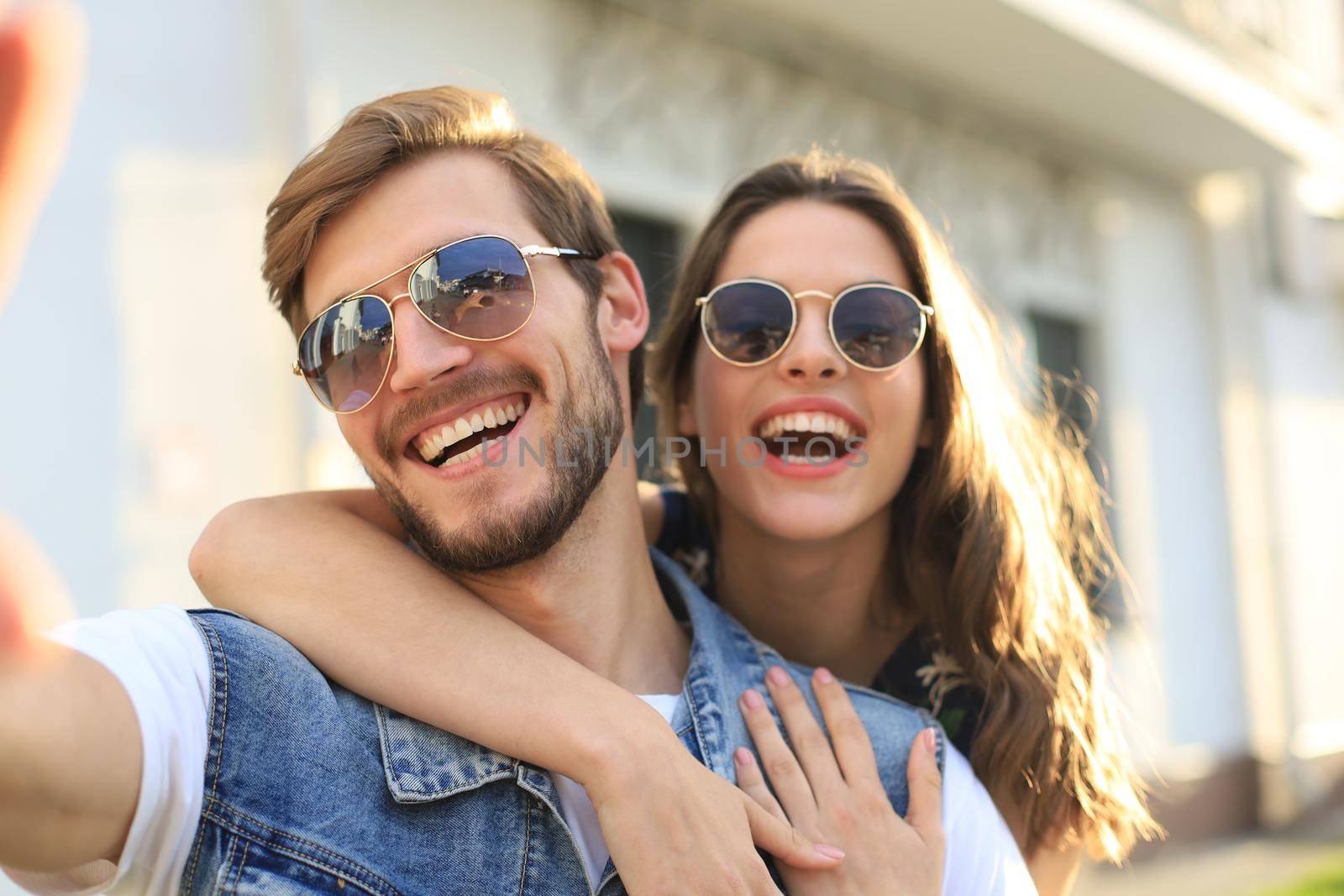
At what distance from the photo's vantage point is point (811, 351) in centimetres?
217

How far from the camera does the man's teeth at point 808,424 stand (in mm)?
2229

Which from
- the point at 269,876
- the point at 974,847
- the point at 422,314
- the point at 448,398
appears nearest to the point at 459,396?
the point at 448,398

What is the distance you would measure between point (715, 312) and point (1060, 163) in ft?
19.7

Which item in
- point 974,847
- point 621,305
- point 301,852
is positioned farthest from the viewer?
point 621,305

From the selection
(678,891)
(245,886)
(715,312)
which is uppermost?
(715,312)

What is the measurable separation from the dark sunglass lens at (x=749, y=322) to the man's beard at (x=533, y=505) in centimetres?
48

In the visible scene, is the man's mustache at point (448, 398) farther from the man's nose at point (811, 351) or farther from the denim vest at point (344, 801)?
the man's nose at point (811, 351)

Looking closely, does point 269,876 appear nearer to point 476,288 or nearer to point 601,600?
point 601,600

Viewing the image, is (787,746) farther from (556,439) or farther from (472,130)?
(472,130)

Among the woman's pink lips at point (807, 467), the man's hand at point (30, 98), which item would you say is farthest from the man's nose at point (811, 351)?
the man's hand at point (30, 98)

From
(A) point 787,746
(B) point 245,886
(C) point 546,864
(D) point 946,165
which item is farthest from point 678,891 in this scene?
(D) point 946,165

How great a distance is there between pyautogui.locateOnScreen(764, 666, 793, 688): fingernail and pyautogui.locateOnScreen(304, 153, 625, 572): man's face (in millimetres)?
460

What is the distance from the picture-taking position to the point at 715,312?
2299 mm

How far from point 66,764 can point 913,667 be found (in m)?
1.71
